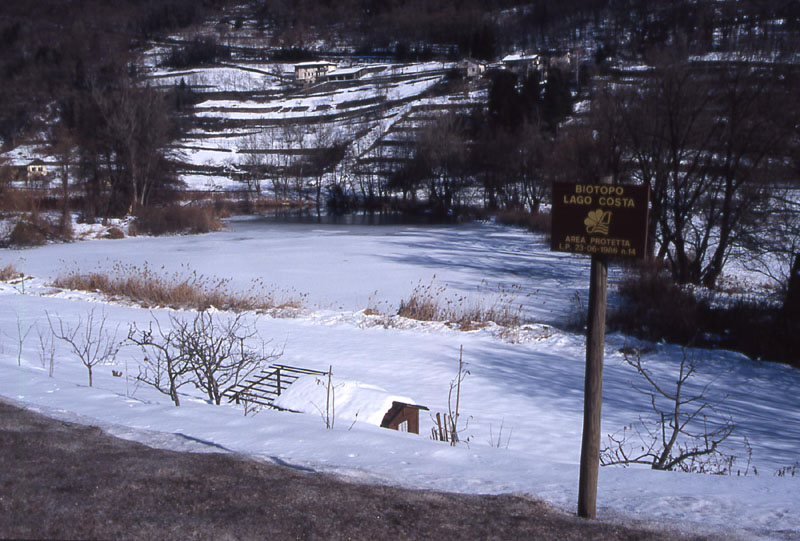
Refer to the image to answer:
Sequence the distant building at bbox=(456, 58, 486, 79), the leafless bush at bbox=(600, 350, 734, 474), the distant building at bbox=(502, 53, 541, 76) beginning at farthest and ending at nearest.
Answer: the distant building at bbox=(456, 58, 486, 79) < the distant building at bbox=(502, 53, 541, 76) < the leafless bush at bbox=(600, 350, 734, 474)

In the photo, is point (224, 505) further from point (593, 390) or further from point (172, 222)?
point (172, 222)

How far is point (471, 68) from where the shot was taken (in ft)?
319

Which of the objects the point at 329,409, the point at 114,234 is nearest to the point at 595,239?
the point at 329,409

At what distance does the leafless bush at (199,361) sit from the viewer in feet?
20.7

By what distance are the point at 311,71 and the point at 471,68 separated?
91.4 feet

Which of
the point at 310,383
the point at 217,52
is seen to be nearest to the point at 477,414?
the point at 310,383

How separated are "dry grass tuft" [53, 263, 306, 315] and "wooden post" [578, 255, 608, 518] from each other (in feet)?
33.1

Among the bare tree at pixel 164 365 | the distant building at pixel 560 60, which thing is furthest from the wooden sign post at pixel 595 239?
the distant building at pixel 560 60

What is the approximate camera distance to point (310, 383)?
6.79 m

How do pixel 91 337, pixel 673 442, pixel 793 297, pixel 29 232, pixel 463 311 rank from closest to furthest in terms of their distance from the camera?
pixel 673 442, pixel 91 337, pixel 793 297, pixel 463 311, pixel 29 232

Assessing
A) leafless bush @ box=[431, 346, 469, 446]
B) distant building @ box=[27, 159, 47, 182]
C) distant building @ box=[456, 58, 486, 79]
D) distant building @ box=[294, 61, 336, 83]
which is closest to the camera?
leafless bush @ box=[431, 346, 469, 446]

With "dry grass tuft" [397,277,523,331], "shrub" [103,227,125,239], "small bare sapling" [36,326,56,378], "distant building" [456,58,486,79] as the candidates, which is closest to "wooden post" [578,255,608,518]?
"small bare sapling" [36,326,56,378]

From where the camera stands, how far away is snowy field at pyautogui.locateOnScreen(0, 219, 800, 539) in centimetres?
396

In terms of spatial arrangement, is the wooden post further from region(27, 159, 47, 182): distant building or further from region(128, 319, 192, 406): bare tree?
region(27, 159, 47, 182): distant building
